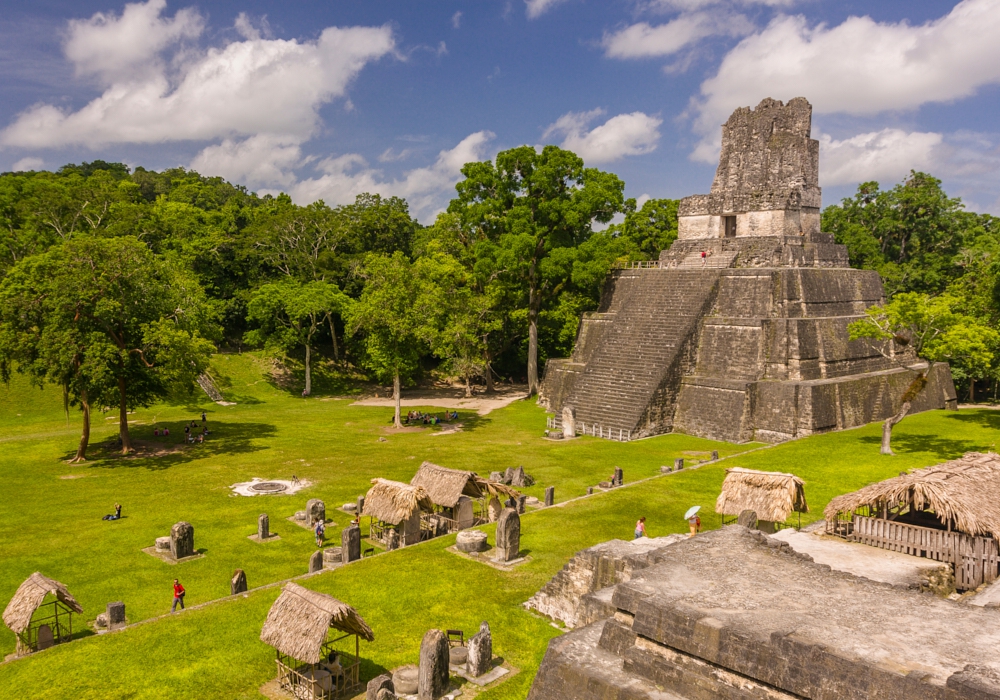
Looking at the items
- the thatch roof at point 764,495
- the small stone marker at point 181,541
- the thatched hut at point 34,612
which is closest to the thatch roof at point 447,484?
the small stone marker at point 181,541

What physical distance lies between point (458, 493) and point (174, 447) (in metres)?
16.1

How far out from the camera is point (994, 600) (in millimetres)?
11516

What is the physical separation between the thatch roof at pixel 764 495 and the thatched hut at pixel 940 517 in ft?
3.53

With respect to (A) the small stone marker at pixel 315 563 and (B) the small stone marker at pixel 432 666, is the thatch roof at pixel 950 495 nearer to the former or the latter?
(B) the small stone marker at pixel 432 666

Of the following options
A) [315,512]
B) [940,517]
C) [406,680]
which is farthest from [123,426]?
[940,517]

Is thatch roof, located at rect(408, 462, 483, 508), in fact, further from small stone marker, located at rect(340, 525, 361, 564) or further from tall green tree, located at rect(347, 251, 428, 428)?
tall green tree, located at rect(347, 251, 428, 428)

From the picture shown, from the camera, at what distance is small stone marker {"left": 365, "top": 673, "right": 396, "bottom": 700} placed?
34.1 feet

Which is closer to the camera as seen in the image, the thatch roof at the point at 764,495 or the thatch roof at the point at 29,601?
the thatch roof at the point at 29,601

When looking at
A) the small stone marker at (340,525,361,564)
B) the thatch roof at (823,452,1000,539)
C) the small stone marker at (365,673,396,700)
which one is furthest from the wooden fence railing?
the small stone marker at (340,525,361,564)

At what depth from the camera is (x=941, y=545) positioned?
14398 mm

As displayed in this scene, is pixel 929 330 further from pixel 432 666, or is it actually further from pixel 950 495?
pixel 432 666

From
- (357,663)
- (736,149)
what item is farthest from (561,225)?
(357,663)

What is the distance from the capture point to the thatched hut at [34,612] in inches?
493

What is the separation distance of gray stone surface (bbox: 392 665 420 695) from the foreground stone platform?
7.61ft
